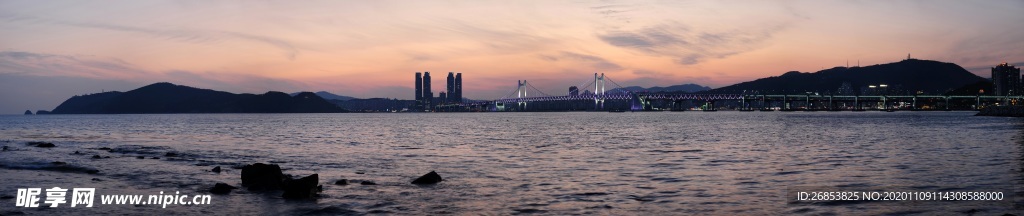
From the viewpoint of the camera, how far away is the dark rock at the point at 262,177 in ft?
57.5

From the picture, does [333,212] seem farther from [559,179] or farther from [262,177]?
[559,179]

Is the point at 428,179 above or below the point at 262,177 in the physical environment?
below

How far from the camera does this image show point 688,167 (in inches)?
937

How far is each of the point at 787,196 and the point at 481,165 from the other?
40.7ft

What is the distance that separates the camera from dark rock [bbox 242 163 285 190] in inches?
690

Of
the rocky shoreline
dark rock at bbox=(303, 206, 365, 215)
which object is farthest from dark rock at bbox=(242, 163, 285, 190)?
the rocky shoreline

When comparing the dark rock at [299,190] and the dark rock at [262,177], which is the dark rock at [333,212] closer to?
the dark rock at [299,190]

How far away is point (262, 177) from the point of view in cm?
1773

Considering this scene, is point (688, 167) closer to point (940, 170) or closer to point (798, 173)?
point (798, 173)

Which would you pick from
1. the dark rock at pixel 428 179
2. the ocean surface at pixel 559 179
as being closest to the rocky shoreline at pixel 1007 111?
the ocean surface at pixel 559 179

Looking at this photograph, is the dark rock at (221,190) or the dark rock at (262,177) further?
the dark rock at (262,177)

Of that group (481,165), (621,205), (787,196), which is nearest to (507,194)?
(621,205)

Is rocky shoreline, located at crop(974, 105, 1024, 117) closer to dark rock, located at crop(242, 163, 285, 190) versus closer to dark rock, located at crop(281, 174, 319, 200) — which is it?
dark rock, located at crop(242, 163, 285, 190)

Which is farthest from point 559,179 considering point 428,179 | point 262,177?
point 262,177
